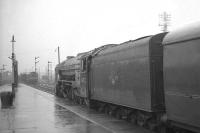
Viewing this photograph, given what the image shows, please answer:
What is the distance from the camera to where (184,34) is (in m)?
8.68

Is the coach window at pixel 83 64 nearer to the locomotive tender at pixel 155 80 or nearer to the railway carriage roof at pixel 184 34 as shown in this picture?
the locomotive tender at pixel 155 80

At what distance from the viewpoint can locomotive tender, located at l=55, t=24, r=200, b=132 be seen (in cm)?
834

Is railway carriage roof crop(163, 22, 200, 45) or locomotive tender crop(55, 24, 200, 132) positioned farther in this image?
locomotive tender crop(55, 24, 200, 132)

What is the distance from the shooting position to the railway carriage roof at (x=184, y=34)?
820 cm

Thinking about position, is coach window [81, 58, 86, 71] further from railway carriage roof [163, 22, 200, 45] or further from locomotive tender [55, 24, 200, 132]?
railway carriage roof [163, 22, 200, 45]

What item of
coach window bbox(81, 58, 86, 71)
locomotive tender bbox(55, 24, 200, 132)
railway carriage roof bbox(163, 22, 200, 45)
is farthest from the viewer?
coach window bbox(81, 58, 86, 71)

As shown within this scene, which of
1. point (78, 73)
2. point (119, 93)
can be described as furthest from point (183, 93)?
point (78, 73)

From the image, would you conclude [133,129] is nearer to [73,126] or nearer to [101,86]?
[73,126]

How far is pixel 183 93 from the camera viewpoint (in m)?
8.62

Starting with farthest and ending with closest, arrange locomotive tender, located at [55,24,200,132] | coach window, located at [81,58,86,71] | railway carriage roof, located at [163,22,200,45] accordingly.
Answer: coach window, located at [81,58,86,71] → locomotive tender, located at [55,24,200,132] → railway carriage roof, located at [163,22,200,45]

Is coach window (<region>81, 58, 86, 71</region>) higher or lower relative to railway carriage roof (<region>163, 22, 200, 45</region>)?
lower

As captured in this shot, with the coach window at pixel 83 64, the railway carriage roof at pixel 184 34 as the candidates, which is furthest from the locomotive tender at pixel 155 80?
the coach window at pixel 83 64

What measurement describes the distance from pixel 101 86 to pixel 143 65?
562 cm

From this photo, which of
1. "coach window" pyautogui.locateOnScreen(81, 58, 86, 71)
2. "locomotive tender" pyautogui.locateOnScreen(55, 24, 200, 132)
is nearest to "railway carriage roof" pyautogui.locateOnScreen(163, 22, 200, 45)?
"locomotive tender" pyautogui.locateOnScreen(55, 24, 200, 132)
